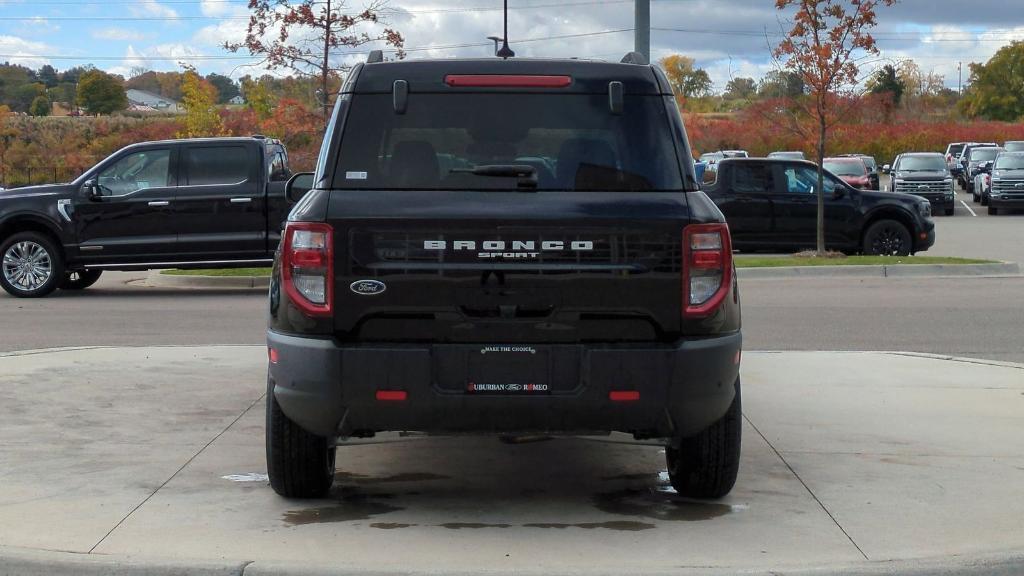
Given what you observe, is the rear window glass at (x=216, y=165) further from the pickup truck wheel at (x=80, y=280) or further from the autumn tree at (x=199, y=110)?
the autumn tree at (x=199, y=110)

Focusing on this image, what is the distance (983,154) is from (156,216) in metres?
42.2

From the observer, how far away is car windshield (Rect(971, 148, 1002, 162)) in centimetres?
5122

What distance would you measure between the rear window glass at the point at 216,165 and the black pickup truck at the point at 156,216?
1 centimetres

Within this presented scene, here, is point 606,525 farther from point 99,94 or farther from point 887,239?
point 99,94

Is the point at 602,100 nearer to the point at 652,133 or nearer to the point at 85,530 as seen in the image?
the point at 652,133

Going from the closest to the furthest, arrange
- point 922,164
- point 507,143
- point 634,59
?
point 507,143 < point 634,59 < point 922,164

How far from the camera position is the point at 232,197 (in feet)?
54.7

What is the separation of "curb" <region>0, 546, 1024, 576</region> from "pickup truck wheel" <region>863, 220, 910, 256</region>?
1650 cm

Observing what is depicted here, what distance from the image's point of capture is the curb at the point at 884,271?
1859 centimetres

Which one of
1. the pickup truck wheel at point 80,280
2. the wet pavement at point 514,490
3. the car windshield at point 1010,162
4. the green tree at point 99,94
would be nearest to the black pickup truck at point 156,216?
the pickup truck wheel at point 80,280

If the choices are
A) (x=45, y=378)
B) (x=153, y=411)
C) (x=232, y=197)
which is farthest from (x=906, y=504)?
(x=232, y=197)

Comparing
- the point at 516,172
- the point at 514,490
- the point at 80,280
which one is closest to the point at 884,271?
the point at 80,280

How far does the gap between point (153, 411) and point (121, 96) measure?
124729mm

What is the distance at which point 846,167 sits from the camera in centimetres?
3772
